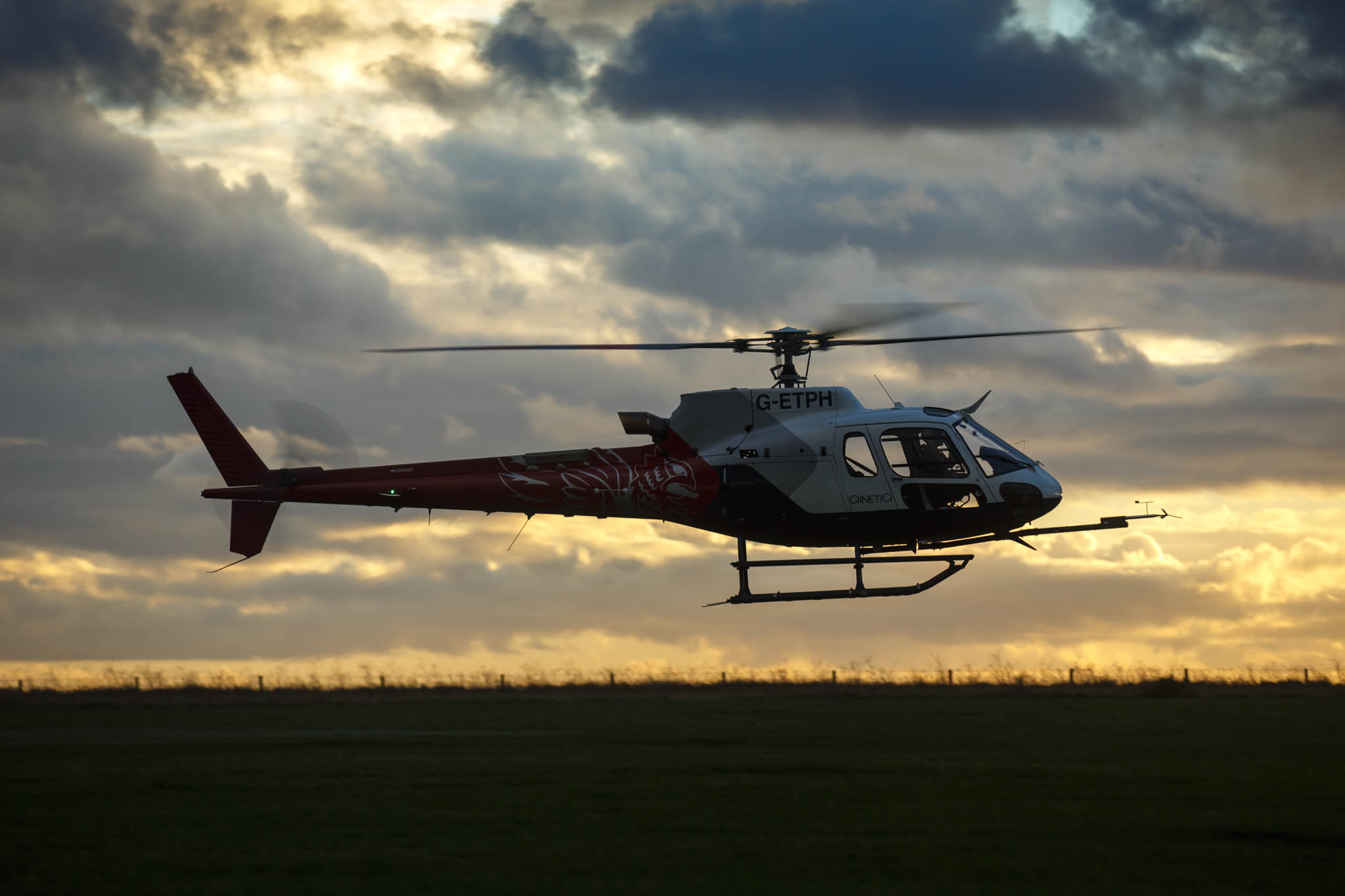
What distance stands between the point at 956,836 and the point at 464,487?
48.5 feet

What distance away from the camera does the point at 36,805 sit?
17.7 meters

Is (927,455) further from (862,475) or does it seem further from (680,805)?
(680,805)

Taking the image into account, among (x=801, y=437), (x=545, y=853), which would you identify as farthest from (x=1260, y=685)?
(x=545, y=853)

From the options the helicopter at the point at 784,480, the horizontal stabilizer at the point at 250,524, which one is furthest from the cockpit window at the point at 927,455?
the horizontal stabilizer at the point at 250,524

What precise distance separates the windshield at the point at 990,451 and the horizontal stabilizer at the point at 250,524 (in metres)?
14.9

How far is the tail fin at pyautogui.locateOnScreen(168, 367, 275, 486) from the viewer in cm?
2847

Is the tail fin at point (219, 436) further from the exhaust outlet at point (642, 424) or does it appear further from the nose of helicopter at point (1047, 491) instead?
the nose of helicopter at point (1047, 491)

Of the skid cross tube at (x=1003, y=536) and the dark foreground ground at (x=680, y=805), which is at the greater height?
the skid cross tube at (x=1003, y=536)

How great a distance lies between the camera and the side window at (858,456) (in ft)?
87.7

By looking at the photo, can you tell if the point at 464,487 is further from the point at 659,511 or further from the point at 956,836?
the point at 956,836

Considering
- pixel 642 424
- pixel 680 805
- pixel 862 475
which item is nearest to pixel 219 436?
pixel 642 424

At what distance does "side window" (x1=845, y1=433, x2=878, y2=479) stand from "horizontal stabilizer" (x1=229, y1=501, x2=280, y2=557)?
12343 millimetres

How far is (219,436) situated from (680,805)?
16485 millimetres

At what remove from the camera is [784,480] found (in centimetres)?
2697
